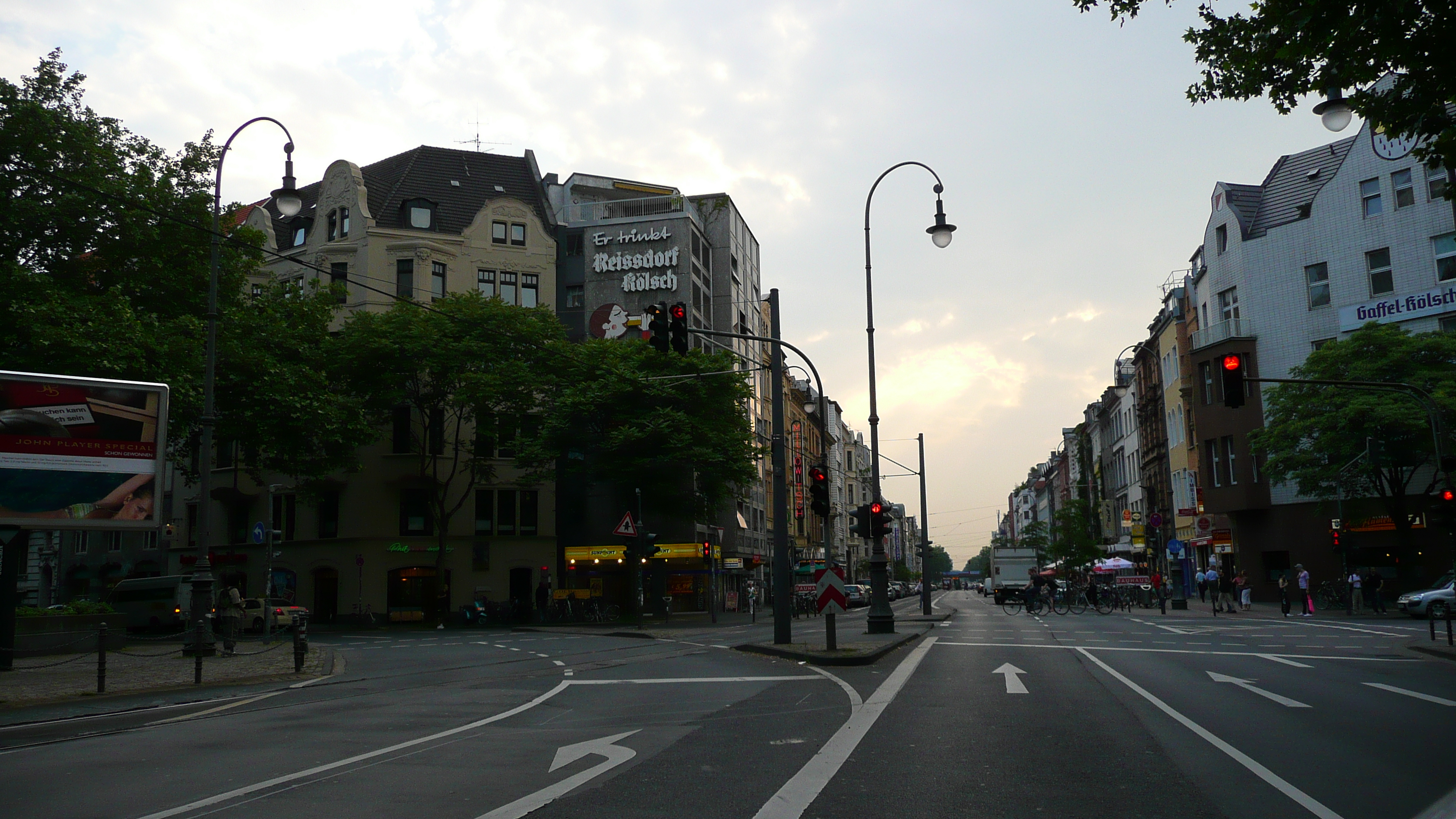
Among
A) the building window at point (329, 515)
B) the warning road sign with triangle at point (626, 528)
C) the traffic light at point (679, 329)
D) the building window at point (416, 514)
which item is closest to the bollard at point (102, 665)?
the traffic light at point (679, 329)

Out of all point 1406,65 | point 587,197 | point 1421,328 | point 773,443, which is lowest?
point 773,443

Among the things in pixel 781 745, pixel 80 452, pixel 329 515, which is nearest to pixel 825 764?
pixel 781 745

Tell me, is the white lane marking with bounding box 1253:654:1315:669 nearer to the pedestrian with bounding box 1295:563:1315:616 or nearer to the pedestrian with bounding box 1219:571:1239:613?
the pedestrian with bounding box 1295:563:1315:616

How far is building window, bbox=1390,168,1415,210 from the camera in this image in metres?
43.9

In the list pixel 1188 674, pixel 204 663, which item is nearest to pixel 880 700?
pixel 1188 674

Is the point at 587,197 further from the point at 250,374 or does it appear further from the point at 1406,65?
the point at 1406,65

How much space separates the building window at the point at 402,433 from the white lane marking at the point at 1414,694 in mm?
40612

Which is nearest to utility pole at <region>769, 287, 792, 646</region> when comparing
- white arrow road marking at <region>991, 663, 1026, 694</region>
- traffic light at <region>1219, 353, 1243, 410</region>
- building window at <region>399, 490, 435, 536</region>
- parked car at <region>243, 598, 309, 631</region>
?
white arrow road marking at <region>991, 663, 1026, 694</region>

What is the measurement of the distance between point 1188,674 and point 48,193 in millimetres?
28529

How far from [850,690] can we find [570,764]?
6014mm

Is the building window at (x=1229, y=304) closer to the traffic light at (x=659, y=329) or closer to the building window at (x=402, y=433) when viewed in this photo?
the building window at (x=402, y=433)

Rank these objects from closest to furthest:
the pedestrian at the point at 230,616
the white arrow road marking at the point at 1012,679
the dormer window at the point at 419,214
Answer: the white arrow road marking at the point at 1012,679, the pedestrian at the point at 230,616, the dormer window at the point at 419,214

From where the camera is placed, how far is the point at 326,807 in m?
6.84

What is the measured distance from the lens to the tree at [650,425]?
42.6 m
